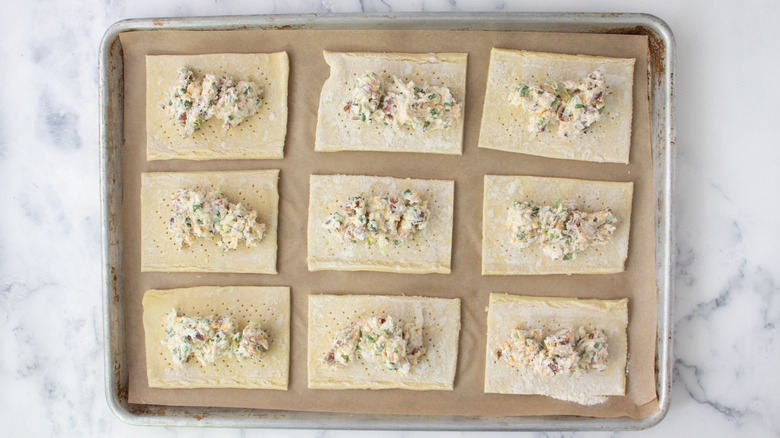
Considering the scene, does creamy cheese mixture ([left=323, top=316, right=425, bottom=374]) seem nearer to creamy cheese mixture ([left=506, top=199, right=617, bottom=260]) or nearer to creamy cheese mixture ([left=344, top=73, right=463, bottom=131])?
creamy cheese mixture ([left=506, top=199, right=617, bottom=260])

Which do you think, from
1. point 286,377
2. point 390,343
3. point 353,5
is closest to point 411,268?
point 390,343

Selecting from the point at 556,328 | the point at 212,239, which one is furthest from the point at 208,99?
the point at 556,328

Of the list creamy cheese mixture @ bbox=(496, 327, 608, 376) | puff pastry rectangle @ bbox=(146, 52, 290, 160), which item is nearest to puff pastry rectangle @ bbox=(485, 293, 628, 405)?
creamy cheese mixture @ bbox=(496, 327, 608, 376)

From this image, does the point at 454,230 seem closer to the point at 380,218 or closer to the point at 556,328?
the point at 380,218

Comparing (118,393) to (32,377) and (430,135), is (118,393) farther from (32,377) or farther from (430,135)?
(430,135)

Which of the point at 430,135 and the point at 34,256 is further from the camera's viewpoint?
the point at 34,256
